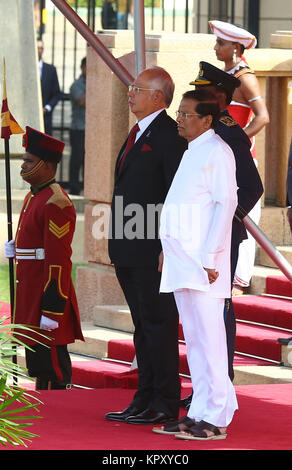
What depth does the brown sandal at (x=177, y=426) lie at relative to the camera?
588cm

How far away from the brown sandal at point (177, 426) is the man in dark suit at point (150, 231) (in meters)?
0.18

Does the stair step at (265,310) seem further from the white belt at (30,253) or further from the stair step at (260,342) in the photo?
the white belt at (30,253)

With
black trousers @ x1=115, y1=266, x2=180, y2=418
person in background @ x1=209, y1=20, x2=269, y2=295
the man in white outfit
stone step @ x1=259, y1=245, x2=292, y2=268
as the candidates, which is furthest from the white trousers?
stone step @ x1=259, y1=245, x2=292, y2=268

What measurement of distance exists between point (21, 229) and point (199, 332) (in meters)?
1.94

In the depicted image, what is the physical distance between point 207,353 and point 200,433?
34cm

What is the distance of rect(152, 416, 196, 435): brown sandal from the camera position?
5879 mm

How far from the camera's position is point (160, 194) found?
620 centimetres

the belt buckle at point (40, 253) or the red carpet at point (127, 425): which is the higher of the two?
the belt buckle at point (40, 253)

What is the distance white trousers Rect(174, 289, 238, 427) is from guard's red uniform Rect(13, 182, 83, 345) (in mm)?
A: 1560

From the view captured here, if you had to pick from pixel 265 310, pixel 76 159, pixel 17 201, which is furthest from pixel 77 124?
pixel 265 310

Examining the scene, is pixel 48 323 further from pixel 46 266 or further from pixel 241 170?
pixel 241 170

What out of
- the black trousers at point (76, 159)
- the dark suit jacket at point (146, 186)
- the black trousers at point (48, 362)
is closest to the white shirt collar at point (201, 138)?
the dark suit jacket at point (146, 186)

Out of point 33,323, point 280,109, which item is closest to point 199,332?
point 33,323

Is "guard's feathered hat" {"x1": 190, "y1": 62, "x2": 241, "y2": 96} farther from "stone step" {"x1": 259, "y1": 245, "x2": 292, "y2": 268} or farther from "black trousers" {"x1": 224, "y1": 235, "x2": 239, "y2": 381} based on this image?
"stone step" {"x1": 259, "y1": 245, "x2": 292, "y2": 268}
